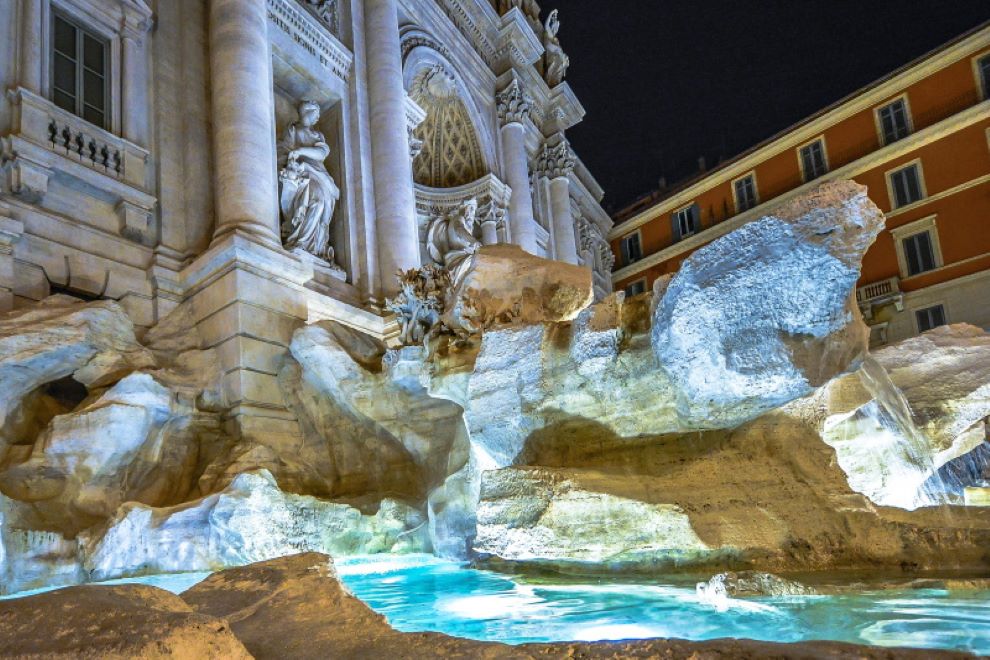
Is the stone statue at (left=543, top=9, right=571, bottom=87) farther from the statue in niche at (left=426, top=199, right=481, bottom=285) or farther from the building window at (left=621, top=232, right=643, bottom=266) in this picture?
the building window at (left=621, top=232, right=643, bottom=266)

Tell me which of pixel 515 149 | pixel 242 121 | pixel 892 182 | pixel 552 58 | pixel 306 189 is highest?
pixel 552 58

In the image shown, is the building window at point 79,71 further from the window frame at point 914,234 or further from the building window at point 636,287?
the building window at point 636,287

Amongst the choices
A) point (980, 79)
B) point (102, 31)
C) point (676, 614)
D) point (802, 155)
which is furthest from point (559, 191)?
point (676, 614)

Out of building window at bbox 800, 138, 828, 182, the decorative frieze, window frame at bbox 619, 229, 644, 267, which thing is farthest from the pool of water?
window frame at bbox 619, 229, 644, 267

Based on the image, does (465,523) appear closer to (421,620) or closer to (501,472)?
(501,472)

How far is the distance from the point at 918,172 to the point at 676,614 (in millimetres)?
19778

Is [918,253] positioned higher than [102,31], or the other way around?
[102,31]

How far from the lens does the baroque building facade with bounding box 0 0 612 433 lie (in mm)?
7000

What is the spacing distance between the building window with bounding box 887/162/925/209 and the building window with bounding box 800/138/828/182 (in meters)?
2.18

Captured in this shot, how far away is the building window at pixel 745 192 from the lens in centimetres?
2283

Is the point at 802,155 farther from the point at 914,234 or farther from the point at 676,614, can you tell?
the point at 676,614

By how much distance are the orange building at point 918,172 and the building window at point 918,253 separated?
23 mm

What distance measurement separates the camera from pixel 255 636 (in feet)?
6.79

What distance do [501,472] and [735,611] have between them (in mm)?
1557
